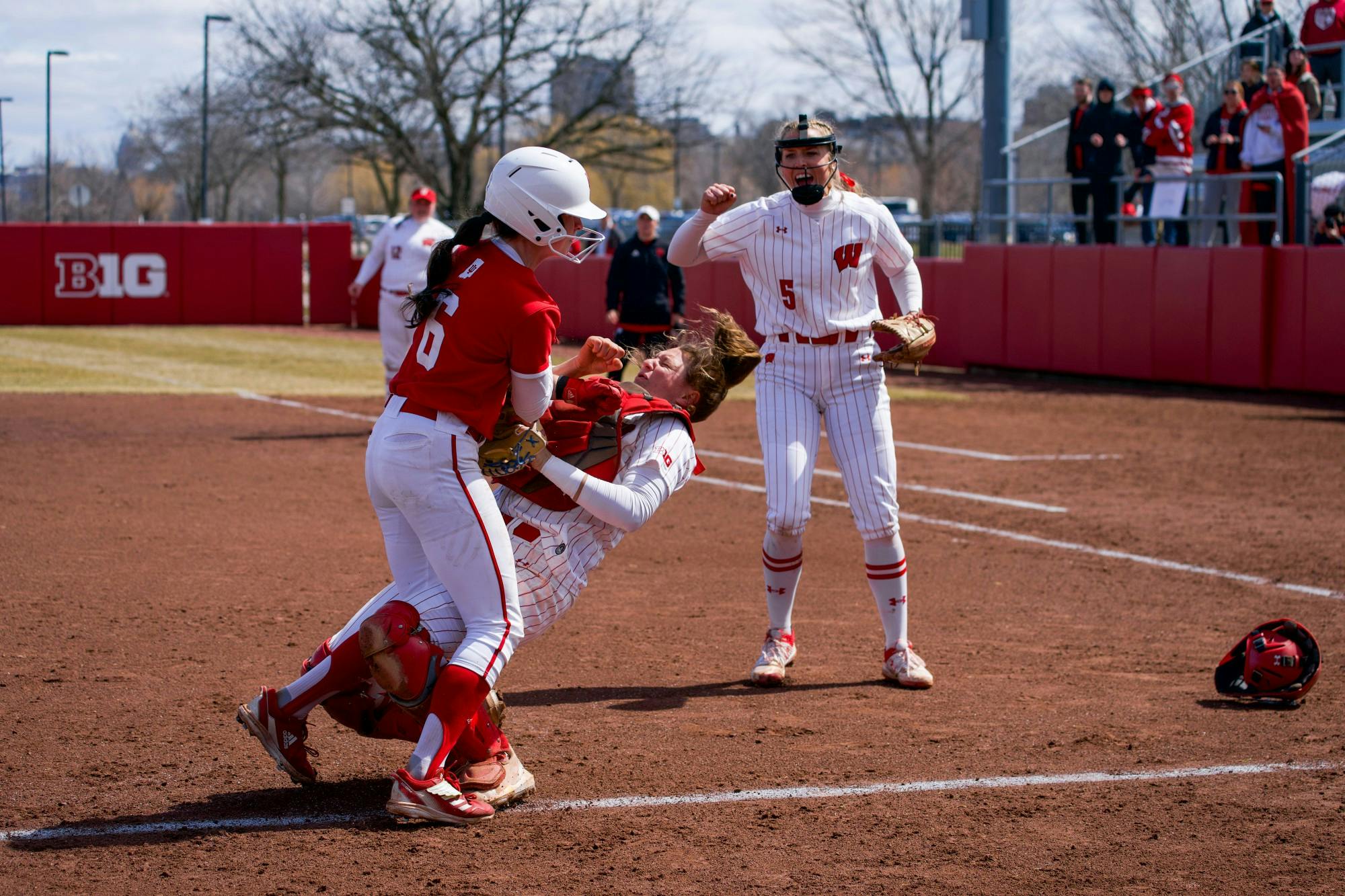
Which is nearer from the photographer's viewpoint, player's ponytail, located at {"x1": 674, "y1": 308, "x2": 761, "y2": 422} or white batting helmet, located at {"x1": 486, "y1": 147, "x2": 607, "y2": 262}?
white batting helmet, located at {"x1": 486, "y1": 147, "x2": 607, "y2": 262}

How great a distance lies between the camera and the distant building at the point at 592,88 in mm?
35344

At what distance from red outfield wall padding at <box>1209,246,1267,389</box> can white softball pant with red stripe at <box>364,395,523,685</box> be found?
577 inches

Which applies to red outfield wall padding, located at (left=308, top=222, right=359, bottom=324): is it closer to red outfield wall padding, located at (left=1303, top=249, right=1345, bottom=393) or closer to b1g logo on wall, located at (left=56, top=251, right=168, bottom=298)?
b1g logo on wall, located at (left=56, top=251, right=168, bottom=298)

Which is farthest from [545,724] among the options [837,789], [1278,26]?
[1278,26]

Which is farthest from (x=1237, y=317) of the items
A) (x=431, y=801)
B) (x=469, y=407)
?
(x=431, y=801)

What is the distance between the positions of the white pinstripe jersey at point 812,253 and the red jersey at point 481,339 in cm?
193

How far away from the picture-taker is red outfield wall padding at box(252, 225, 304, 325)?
27719 millimetres

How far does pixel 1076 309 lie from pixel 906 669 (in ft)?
45.8

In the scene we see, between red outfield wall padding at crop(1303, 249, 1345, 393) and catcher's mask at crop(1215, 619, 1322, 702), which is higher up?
red outfield wall padding at crop(1303, 249, 1345, 393)

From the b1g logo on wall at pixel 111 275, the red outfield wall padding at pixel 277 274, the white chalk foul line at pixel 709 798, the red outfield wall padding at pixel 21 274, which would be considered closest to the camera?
the white chalk foul line at pixel 709 798

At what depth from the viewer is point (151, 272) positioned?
88.6ft

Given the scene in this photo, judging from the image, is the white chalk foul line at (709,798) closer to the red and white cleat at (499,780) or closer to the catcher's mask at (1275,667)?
the red and white cleat at (499,780)

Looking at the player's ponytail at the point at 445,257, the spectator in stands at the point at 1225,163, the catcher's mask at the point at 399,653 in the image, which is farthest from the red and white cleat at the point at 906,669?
the spectator in stands at the point at 1225,163

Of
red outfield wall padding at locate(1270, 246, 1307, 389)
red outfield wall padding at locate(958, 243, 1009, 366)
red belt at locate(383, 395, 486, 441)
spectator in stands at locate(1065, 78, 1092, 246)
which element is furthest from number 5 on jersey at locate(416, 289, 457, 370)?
red outfield wall padding at locate(958, 243, 1009, 366)
